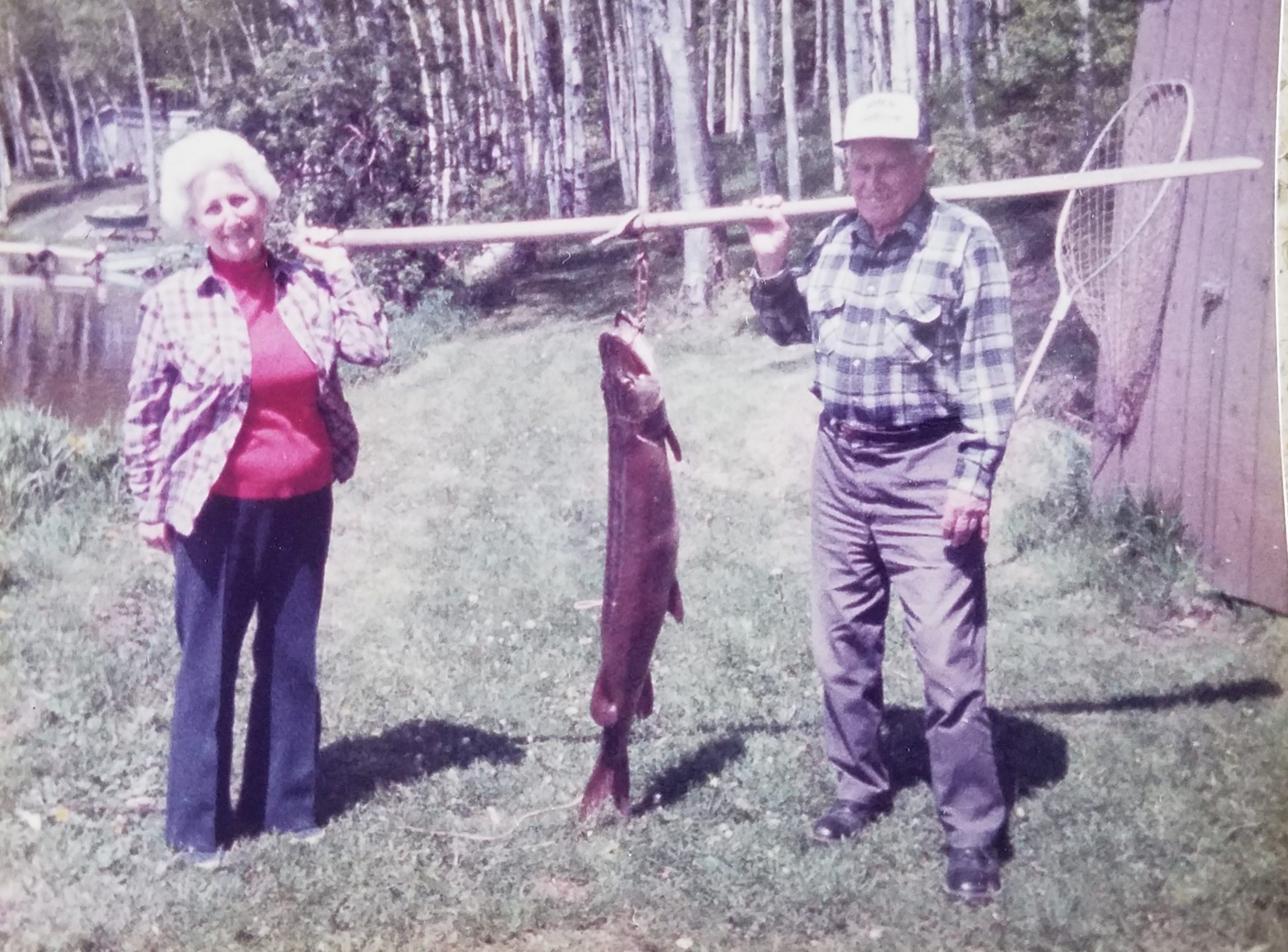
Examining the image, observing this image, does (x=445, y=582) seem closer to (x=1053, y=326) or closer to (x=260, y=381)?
(x=260, y=381)

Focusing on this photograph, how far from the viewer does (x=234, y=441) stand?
9.60ft

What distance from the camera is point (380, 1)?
9.27 metres

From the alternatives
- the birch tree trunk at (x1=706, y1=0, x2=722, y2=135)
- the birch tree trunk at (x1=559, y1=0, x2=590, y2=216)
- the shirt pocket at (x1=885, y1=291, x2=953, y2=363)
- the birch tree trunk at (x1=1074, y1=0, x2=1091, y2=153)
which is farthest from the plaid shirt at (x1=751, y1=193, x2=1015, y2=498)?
the birch tree trunk at (x1=706, y1=0, x2=722, y2=135)

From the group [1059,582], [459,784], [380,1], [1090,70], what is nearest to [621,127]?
[380,1]

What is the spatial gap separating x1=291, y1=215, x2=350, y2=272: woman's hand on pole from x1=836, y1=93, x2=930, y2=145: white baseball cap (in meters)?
1.35

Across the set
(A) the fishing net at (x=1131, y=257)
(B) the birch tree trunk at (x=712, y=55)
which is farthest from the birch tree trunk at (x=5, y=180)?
(B) the birch tree trunk at (x=712, y=55)

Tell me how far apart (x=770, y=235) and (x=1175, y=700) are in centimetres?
239

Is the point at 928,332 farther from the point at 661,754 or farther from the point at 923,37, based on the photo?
the point at 923,37

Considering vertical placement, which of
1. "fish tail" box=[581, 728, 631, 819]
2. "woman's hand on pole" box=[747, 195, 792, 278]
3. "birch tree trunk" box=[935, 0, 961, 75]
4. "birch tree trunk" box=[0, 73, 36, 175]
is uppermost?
"birch tree trunk" box=[935, 0, 961, 75]

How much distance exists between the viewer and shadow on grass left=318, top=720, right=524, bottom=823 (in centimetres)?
369

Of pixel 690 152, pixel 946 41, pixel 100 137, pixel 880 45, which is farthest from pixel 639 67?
pixel 100 137

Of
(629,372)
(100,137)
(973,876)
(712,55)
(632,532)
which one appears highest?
(712,55)

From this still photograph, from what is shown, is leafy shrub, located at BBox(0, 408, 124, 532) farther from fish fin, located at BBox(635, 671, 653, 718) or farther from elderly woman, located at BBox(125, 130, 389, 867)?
fish fin, located at BBox(635, 671, 653, 718)

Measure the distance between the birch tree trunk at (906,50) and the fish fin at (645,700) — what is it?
6.05 m
